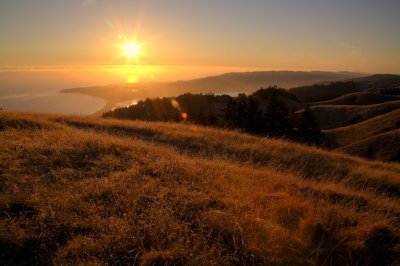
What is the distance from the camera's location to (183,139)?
499 inches

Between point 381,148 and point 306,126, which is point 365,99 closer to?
point 381,148

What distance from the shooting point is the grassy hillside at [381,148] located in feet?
115

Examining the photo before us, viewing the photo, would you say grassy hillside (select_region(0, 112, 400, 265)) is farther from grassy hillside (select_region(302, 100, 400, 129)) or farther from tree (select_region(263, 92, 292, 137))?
grassy hillside (select_region(302, 100, 400, 129))

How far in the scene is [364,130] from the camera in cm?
5112

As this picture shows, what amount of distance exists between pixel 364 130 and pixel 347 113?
23.4 m

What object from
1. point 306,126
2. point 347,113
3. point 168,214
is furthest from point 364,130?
point 168,214

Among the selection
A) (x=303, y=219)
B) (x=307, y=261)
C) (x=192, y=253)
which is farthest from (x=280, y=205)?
(x=192, y=253)

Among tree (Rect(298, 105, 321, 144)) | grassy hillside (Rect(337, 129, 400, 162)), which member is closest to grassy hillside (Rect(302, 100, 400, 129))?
grassy hillside (Rect(337, 129, 400, 162))

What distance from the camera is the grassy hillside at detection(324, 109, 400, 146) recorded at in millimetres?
48250

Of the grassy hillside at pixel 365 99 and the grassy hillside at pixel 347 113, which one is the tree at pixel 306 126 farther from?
the grassy hillside at pixel 365 99

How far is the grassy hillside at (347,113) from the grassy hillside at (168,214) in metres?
68.6

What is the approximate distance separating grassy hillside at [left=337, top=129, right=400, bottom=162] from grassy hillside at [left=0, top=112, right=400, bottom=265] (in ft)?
112

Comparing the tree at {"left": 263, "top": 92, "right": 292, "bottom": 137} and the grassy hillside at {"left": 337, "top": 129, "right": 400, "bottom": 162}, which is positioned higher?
the tree at {"left": 263, "top": 92, "right": 292, "bottom": 137}

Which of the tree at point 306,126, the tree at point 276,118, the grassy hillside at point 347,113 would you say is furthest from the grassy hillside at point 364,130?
the tree at point 276,118
